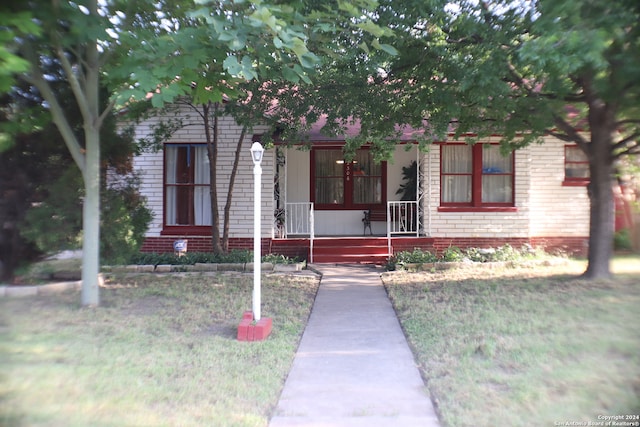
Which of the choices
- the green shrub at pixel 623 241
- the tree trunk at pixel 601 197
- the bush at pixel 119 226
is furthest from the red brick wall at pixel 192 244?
the green shrub at pixel 623 241

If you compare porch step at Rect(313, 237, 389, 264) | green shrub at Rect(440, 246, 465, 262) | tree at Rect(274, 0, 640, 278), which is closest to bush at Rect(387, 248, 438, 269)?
green shrub at Rect(440, 246, 465, 262)

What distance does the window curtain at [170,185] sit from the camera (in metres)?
13.5

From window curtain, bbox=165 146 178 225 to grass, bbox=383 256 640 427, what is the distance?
263 inches

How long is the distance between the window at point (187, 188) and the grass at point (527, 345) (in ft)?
20.1

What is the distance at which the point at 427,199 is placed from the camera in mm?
13281

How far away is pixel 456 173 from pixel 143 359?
1010cm

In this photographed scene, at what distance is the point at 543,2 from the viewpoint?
683 cm

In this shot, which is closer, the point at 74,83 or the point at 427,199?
the point at 74,83

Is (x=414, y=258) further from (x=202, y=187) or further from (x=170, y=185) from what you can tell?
(x=170, y=185)

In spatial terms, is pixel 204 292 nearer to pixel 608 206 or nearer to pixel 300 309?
pixel 300 309

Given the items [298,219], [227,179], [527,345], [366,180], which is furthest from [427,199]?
[527,345]

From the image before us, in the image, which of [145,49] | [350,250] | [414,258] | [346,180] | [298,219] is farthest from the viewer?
[346,180]

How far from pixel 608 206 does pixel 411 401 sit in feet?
20.0

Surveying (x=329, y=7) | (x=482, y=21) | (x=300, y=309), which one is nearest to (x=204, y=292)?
(x=300, y=309)
